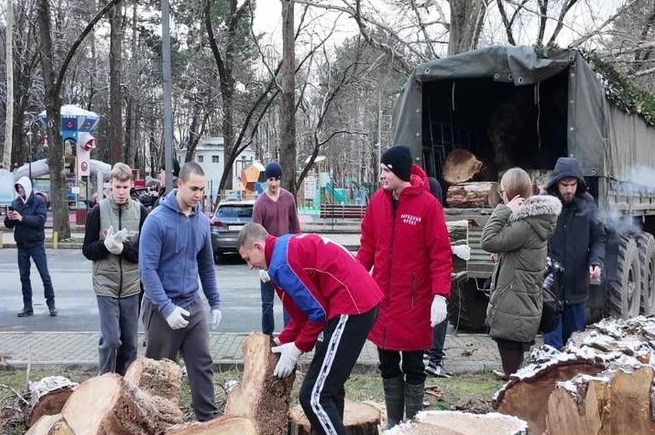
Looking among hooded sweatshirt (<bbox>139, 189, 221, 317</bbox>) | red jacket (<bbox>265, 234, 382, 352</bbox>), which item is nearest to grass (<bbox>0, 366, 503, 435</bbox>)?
hooded sweatshirt (<bbox>139, 189, 221, 317</bbox>)

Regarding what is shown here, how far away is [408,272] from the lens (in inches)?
181

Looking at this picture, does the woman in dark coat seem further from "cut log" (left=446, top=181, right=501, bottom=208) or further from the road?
the road

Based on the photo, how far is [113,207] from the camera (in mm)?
5586

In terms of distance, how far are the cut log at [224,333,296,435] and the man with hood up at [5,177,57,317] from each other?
238 inches

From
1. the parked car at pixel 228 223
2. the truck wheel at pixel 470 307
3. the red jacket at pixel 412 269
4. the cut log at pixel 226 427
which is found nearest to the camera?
the cut log at pixel 226 427

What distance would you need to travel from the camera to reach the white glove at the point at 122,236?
5.38m

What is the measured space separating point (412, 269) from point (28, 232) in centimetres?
659

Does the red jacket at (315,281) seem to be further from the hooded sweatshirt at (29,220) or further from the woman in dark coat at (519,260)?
the hooded sweatshirt at (29,220)

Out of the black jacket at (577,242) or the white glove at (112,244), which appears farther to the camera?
the black jacket at (577,242)

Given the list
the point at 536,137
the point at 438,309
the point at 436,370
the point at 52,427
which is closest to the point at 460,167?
the point at 536,137

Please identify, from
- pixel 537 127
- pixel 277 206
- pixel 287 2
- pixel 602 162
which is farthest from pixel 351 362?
pixel 287 2

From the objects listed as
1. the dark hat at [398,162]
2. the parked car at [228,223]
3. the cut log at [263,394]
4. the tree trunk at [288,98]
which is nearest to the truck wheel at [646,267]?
the dark hat at [398,162]

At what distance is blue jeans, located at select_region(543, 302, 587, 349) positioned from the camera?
6295mm

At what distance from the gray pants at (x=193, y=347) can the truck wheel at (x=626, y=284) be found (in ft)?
16.1
